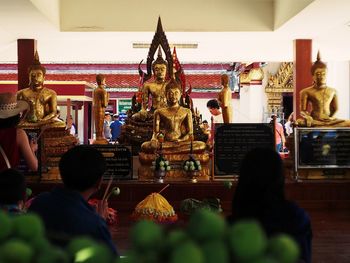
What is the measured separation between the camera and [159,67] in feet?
24.4

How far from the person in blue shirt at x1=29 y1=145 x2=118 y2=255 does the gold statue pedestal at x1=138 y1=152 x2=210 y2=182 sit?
4136mm

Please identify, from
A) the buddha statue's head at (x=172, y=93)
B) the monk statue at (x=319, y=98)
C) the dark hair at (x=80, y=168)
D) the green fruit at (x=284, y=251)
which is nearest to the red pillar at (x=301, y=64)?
the monk statue at (x=319, y=98)

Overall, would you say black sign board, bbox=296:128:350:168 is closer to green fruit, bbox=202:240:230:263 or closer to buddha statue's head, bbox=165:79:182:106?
buddha statue's head, bbox=165:79:182:106

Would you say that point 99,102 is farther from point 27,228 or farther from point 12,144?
point 27,228

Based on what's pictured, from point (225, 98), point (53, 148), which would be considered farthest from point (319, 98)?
point (53, 148)

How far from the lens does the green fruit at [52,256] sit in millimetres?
859

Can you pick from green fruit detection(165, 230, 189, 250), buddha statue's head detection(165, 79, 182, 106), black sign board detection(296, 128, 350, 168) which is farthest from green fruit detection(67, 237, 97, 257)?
buddha statue's head detection(165, 79, 182, 106)

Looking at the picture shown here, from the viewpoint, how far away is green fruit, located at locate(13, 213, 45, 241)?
892 millimetres

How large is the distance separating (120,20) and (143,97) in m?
1.26

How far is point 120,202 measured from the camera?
19.1 feet

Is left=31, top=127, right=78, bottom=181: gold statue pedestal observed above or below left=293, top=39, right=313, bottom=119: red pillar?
below

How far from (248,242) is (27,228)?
0.33 meters

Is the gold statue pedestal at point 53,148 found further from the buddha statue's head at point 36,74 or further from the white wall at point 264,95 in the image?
the white wall at point 264,95

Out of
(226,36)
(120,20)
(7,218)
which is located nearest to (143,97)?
(120,20)
